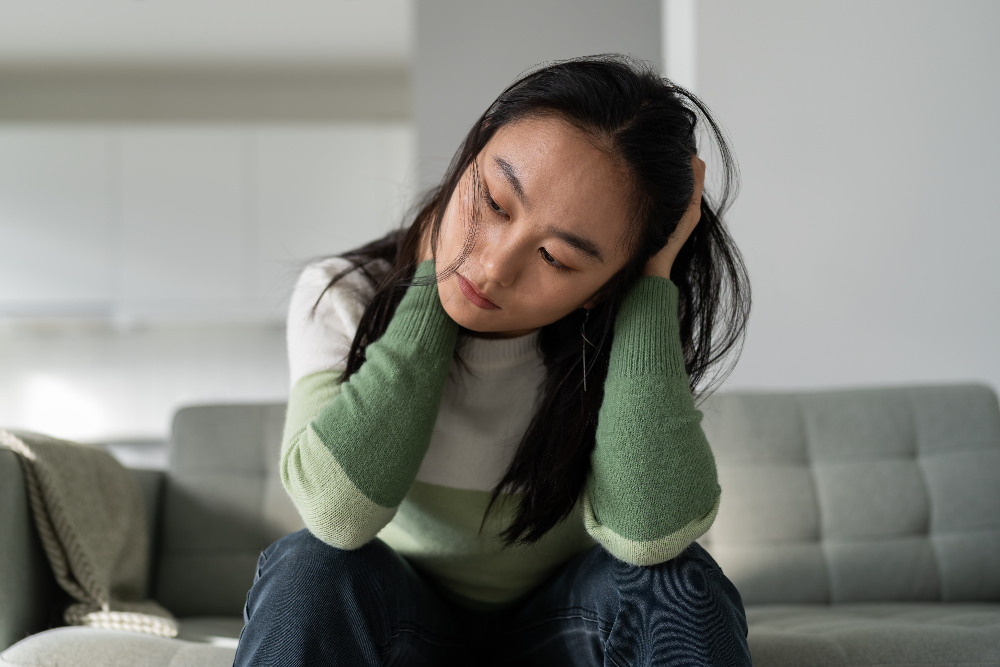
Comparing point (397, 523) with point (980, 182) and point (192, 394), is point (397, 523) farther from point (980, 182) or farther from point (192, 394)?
point (192, 394)

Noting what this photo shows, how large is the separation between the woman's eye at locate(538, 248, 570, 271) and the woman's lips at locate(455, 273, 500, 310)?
2.9 inches

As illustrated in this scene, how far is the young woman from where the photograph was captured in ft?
2.64

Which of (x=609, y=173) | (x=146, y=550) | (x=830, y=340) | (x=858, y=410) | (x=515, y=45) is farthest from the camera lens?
(x=515, y=45)

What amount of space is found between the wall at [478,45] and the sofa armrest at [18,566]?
6.28 feet

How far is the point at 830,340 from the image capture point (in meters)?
2.12

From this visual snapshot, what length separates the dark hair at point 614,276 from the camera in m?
0.83

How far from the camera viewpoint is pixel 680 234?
931mm

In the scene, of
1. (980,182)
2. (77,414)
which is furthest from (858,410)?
(77,414)

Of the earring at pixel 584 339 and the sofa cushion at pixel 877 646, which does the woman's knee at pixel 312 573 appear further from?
the sofa cushion at pixel 877 646

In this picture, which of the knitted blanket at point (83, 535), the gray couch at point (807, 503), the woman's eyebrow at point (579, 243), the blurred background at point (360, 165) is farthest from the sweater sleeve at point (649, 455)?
the blurred background at point (360, 165)

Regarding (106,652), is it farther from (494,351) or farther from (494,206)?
(494,206)

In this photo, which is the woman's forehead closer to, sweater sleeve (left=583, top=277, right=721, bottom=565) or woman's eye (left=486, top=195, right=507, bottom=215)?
woman's eye (left=486, top=195, right=507, bottom=215)

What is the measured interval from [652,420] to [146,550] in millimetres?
1068

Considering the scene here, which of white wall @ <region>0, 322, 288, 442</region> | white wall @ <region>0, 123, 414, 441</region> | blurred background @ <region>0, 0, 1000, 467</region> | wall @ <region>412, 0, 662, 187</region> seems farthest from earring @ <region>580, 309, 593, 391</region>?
white wall @ <region>0, 322, 288, 442</region>
